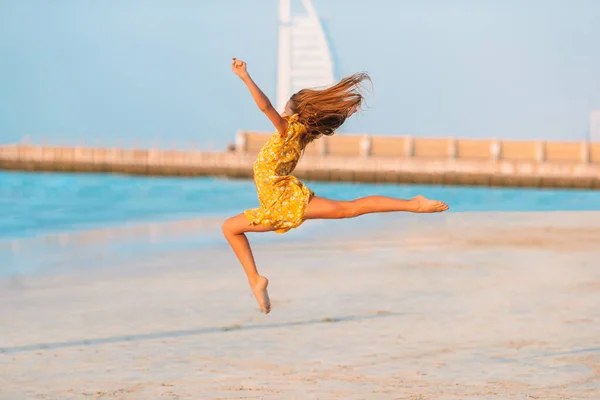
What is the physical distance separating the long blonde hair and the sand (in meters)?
2.32

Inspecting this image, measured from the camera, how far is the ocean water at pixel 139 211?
20.1 m

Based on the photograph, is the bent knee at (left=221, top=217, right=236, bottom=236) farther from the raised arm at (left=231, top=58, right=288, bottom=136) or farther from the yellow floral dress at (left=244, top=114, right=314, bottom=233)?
the raised arm at (left=231, top=58, right=288, bottom=136)

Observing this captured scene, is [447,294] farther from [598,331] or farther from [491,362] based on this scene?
[491,362]

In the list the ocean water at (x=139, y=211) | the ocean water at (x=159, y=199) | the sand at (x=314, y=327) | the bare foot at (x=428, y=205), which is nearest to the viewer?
the bare foot at (x=428, y=205)

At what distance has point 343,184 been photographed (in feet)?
198

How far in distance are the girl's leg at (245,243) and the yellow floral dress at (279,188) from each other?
0.23 ft

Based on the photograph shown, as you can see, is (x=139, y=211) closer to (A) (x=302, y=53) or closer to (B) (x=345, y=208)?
(B) (x=345, y=208)

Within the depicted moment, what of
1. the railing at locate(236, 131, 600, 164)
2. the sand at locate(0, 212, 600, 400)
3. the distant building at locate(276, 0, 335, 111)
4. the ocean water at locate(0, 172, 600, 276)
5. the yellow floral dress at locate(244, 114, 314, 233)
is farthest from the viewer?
the distant building at locate(276, 0, 335, 111)

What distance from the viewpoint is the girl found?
22.0 feet

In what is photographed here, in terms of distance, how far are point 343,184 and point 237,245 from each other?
5330 centimetres

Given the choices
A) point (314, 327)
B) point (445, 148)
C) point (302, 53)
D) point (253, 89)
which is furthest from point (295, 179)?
point (302, 53)

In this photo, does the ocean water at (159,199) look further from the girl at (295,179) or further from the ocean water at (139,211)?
the girl at (295,179)

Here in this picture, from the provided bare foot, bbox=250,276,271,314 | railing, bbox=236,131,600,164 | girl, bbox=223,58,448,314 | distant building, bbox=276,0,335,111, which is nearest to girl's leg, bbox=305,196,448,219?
girl, bbox=223,58,448,314

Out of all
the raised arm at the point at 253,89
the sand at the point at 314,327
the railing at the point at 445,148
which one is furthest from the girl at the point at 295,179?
the railing at the point at 445,148
